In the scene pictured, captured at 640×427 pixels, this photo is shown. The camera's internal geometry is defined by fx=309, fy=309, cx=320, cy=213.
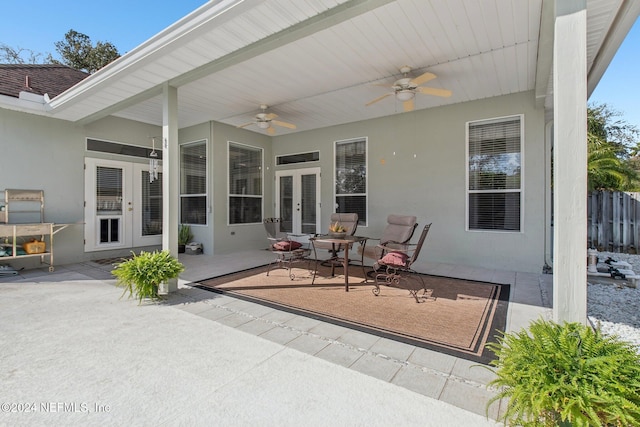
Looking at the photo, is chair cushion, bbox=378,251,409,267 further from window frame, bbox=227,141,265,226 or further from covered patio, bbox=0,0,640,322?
window frame, bbox=227,141,265,226

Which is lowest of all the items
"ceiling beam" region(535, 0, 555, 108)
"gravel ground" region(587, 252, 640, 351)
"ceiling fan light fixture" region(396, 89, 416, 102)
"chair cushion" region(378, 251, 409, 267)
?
"gravel ground" region(587, 252, 640, 351)

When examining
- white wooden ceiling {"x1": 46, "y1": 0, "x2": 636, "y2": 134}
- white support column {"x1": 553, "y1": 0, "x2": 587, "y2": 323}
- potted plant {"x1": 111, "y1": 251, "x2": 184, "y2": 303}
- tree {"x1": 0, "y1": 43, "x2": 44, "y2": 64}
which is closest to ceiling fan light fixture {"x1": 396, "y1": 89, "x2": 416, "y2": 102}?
white wooden ceiling {"x1": 46, "y1": 0, "x2": 636, "y2": 134}

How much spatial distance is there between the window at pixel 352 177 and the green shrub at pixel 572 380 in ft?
18.1

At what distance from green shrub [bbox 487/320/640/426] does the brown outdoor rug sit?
2.89 ft

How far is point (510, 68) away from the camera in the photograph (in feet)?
14.4

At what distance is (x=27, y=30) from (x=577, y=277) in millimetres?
14937

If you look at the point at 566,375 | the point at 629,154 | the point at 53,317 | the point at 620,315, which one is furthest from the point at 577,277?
the point at 629,154

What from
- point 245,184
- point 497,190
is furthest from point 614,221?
point 245,184

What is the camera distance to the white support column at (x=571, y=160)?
175cm

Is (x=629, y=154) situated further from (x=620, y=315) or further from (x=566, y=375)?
(x=566, y=375)

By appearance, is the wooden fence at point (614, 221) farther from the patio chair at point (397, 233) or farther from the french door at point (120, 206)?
the french door at point (120, 206)

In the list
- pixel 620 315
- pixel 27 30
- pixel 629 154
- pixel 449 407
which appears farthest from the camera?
pixel 629 154

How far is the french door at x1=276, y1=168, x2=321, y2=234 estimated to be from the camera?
777 centimetres

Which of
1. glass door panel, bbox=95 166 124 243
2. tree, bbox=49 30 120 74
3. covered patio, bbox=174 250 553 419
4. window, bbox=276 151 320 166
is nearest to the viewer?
covered patio, bbox=174 250 553 419
